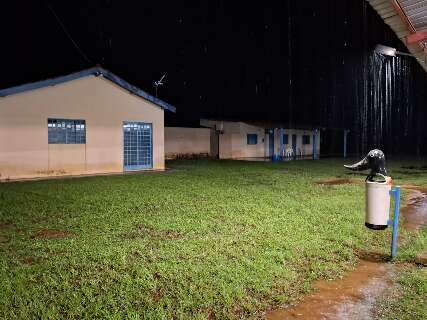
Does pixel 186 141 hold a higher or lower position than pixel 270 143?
higher

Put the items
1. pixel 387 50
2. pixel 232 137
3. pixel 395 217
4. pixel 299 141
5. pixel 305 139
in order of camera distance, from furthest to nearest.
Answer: pixel 305 139
pixel 299 141
pixel 232 137
pixel 387 50
pixel 395 217

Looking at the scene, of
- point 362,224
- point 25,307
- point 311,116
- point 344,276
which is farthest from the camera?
point 311,116

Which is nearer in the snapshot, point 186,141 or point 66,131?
point 66,131

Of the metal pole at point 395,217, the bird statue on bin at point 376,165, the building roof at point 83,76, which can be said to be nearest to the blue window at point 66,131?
the building roof at point 83,76

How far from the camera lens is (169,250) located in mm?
5355

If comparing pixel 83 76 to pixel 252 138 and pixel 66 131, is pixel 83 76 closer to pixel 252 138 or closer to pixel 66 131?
pixel 66 131

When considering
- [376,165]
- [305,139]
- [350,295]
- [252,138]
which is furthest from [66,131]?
[305,139]

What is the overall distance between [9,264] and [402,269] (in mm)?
5155

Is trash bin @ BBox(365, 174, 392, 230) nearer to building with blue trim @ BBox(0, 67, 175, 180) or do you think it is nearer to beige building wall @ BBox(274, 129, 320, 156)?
building with blue trim @ BBox(0, 67, 175, 180)

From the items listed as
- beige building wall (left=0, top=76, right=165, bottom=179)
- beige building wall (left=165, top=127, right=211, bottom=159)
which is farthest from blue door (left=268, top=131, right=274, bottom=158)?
beige building wall (left=0, top=76, right=165, bottom=179)

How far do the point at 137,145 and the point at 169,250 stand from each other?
1281cm

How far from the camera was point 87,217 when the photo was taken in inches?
300

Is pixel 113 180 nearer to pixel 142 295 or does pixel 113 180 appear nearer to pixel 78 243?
pixel 78 243

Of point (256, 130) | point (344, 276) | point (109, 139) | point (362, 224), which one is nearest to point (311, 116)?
point (256, 130)
